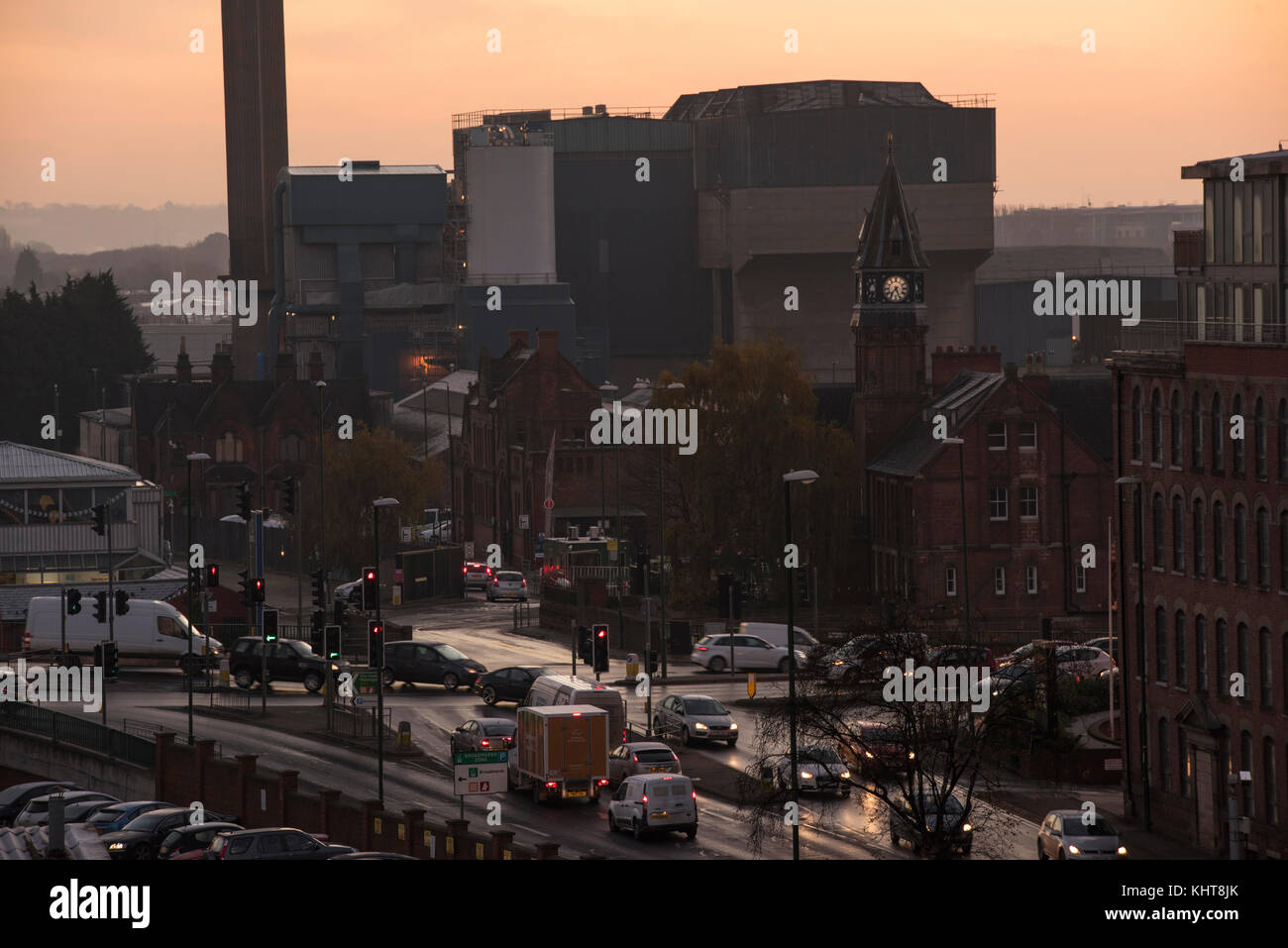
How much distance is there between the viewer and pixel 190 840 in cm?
4106

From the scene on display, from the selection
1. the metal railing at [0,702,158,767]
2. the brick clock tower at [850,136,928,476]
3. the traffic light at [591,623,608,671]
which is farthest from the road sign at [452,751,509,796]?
the brick clock tower at [850,136,928,476]

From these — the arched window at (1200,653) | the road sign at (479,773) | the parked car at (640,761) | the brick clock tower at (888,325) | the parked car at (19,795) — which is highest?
the brick clock tower at (888,325)

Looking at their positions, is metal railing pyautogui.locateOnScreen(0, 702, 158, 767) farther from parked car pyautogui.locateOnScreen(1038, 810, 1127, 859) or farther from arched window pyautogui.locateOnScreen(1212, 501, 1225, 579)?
arched window pyautogui.locateOnScreen(1212, 501, 1225, 579)

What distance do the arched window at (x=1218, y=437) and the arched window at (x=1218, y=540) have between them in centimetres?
92

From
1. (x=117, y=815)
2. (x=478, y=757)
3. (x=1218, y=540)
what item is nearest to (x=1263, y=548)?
(x=1218, y=540)

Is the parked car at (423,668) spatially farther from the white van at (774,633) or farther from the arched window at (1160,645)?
the arched window at (1160,645)

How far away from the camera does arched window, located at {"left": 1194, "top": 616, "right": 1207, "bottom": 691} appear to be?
5053 centimetres

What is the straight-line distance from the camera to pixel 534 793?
161 feet

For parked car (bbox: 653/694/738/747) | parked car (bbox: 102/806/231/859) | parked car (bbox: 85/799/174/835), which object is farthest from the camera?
parked car (bbox: 653/694/738/747)

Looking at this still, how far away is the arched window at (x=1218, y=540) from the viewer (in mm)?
49875

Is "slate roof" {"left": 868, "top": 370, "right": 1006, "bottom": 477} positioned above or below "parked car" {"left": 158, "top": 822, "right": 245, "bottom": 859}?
above

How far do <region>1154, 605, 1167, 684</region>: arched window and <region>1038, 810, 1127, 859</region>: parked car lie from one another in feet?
35.3

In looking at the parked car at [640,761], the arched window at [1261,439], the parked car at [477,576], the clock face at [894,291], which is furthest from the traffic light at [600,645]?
the clock face at [894,291]

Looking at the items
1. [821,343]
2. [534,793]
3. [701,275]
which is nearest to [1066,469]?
[534,793]
